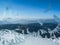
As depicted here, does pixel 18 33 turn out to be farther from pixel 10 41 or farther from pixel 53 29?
pixel 53 29

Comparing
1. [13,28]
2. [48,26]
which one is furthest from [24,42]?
[48,26]

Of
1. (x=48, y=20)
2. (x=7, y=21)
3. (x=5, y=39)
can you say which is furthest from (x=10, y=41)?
(x=48, y=20)

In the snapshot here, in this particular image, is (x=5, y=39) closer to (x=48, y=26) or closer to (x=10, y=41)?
(x=10, y=41)

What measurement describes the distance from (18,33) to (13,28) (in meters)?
0.19

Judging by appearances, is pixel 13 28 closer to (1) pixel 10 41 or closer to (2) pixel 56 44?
(1) pixel 10 41

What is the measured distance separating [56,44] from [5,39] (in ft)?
4.48

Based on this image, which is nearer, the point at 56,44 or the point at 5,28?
the point at 5,28

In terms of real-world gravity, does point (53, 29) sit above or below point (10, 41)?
above

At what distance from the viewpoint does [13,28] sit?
12.8ft

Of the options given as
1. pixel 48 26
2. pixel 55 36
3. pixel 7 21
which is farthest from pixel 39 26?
pixel 7 21

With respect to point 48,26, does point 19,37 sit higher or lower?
lower

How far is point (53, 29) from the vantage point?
4.11 metres

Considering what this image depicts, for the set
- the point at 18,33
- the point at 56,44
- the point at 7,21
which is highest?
the point at 7,21

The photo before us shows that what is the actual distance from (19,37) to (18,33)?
0.36ft
